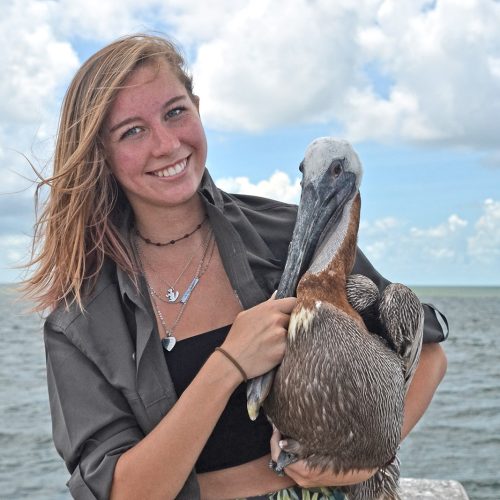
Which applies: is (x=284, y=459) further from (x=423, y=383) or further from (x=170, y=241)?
(x=170, y=241)

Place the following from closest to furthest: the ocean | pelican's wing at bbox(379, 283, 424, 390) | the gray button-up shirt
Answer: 1. the gray button-up shirt
2. pelican's wing at bbox(379, 283, 424, 390)
3. the ocean

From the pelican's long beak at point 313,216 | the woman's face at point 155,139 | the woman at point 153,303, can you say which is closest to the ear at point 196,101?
the woman at point 153,303

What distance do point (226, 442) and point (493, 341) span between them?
1212 inches

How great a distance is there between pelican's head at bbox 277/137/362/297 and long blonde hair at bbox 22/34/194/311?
623 mm

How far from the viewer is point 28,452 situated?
11.9 meters

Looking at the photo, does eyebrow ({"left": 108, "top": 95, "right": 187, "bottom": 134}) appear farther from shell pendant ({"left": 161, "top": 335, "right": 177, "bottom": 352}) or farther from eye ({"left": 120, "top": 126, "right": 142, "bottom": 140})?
shell pendant ({"left": 161, "top": 335, "right": 177, "bottom": 352})

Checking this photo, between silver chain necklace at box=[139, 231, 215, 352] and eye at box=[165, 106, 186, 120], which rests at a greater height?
eye at box=[165, 106, 186, 120]

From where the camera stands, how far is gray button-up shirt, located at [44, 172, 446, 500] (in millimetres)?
2656

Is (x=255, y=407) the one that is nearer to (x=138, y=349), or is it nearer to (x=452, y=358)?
Result: (x=138, y=349)

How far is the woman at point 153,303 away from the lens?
256 cm

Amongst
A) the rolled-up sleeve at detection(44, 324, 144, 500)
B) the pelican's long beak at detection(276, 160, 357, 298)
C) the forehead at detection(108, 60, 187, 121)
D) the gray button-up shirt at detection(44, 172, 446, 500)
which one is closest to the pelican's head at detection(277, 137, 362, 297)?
the pelican's long beak at detection(276, 160, 357, 298)

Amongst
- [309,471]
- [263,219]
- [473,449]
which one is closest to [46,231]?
[263,219]

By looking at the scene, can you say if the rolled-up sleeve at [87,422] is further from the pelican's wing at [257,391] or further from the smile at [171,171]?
the smile at [171,171]

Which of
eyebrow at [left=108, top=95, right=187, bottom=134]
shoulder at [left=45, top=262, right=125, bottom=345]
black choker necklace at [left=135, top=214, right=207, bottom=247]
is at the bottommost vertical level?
shoulder at [left=45, top=262, right=125, bottom=345]
